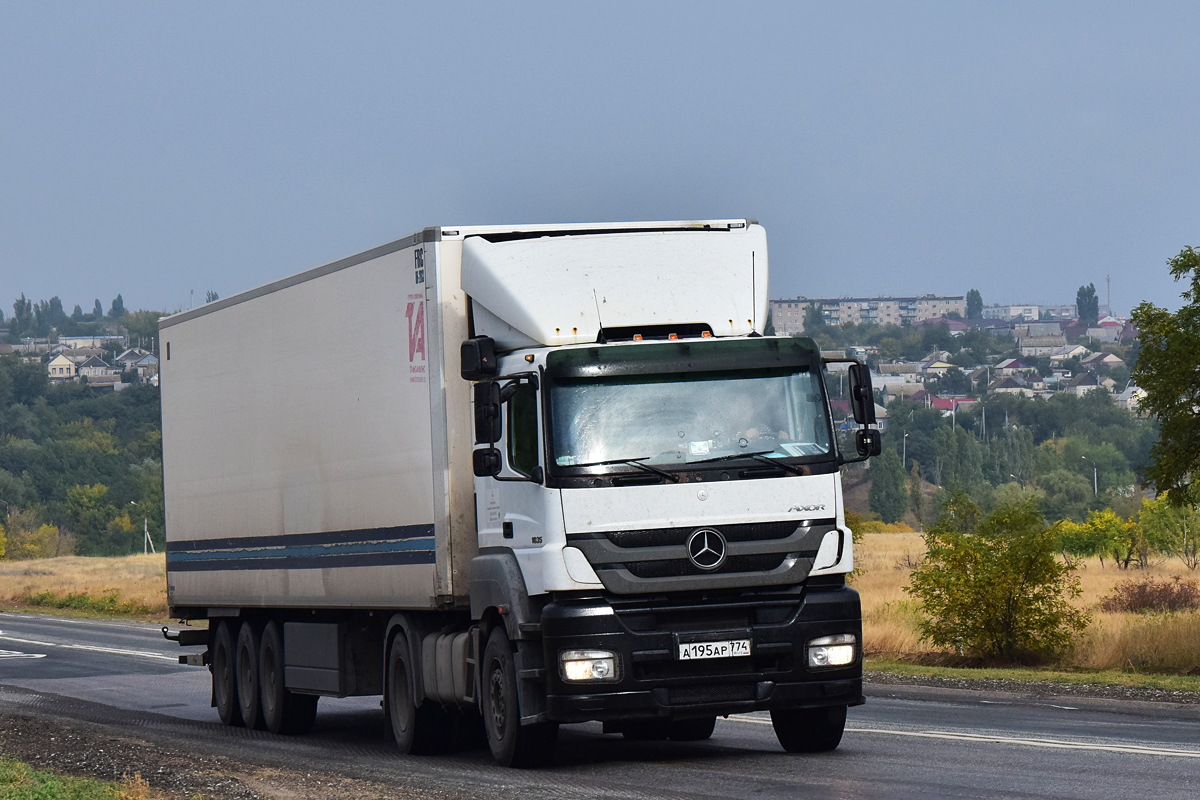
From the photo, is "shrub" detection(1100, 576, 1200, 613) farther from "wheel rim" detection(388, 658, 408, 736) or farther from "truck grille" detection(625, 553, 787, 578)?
"truck grille" detection(625, 553, 787, 578)

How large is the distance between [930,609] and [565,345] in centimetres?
1218

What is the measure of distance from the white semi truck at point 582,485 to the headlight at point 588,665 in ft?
0.04

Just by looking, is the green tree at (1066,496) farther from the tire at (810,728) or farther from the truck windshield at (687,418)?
the truck windshield at (687,418)

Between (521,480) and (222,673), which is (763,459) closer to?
(521,480)

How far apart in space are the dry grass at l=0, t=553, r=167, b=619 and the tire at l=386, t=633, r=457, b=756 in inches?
1233

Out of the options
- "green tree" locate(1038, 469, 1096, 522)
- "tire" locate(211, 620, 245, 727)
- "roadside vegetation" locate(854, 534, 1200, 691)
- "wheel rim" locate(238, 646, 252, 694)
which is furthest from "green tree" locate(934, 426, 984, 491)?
"wheel rim" locate(238, 646, 252, 694)

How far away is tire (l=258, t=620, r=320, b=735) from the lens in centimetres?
1636

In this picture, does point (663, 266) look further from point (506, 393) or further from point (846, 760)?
point (846, 760)

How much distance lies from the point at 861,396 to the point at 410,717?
183 inches

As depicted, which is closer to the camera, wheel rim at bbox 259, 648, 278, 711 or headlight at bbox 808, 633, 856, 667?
headlight at bbox 808, 633, 856, 667

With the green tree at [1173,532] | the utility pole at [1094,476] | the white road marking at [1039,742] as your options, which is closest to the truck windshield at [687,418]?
the white road marking at [1039,742]

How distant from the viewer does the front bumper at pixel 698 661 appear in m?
11.3

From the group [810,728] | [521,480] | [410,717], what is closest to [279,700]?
[410,717]

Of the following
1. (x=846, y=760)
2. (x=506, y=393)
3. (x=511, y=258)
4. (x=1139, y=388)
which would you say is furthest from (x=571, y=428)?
(x=1139, y=388)
